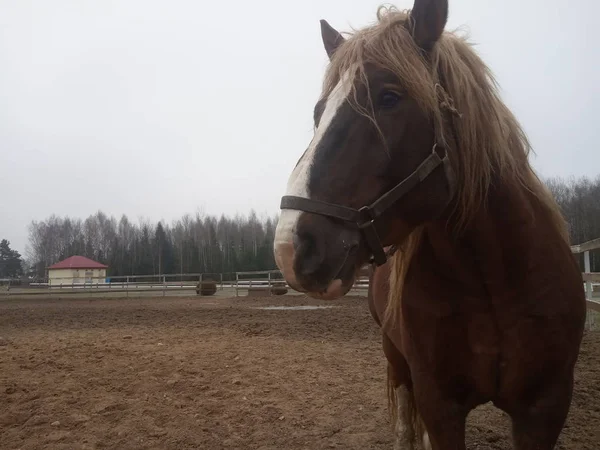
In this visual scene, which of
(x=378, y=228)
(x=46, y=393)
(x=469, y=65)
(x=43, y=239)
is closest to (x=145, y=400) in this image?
(x=46, y=393)

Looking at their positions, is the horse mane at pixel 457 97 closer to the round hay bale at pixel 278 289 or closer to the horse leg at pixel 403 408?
the horse leg at pixel 403 408

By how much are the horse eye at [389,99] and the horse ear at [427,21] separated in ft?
0.90

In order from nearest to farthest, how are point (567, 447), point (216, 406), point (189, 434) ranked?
point (567, 447)
point (189, 434)
point (216, 406)

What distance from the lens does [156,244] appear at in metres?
60.2

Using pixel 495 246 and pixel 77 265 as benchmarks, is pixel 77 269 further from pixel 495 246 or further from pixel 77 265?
pixel 495 246

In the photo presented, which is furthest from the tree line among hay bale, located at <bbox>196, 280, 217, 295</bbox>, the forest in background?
hay bale, located at <bbox>196, 280, 217, 295</bbox>

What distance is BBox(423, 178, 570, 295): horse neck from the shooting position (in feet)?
6.12

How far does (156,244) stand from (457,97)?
61.7 m

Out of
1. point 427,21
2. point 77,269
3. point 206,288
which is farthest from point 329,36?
point 77,269

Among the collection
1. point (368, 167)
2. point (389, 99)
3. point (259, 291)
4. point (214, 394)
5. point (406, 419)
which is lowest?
point (259, 291)

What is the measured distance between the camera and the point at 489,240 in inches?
73.5

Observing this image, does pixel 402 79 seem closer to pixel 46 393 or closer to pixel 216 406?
pixel 216 406

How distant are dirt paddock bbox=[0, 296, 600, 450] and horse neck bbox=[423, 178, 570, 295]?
2236 mm

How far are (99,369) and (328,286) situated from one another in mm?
5230
